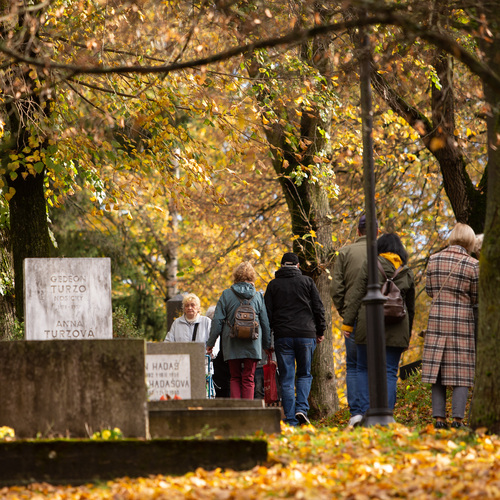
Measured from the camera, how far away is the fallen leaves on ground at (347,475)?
5.02 m

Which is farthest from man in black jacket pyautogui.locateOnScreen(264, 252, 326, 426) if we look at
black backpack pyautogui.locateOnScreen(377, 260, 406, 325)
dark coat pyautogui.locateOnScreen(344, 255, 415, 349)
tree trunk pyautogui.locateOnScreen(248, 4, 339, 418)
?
tree trunk pyautogui.locateOnScreen(248, 4, 339, 418)

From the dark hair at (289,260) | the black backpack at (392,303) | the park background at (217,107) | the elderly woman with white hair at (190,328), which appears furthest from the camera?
the elderly woman with white hair at (190,328)

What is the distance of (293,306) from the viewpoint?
9688 mm

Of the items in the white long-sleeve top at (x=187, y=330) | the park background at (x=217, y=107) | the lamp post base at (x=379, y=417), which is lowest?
the lamp post base at (x=379, y=417)

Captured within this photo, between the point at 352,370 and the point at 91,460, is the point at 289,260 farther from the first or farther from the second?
the point at 91,460

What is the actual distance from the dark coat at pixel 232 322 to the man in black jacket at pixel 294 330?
126 millimetres

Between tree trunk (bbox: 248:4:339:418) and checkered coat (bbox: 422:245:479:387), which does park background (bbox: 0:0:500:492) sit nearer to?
tree trunk (bbox: 248:4:339:418)

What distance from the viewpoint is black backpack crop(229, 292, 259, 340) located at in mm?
9617

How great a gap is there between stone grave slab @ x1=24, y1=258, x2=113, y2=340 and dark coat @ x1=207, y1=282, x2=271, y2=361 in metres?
1.37

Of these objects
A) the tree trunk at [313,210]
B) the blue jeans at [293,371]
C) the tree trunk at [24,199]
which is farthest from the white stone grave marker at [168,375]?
the tree trunk at [313,210]

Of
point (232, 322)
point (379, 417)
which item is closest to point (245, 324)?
point (232, 322)

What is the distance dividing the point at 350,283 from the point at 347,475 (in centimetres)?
330

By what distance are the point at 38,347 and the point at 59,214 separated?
1569cm

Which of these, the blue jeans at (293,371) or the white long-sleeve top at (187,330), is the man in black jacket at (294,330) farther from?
the white long-sleeve top at (187,330)
